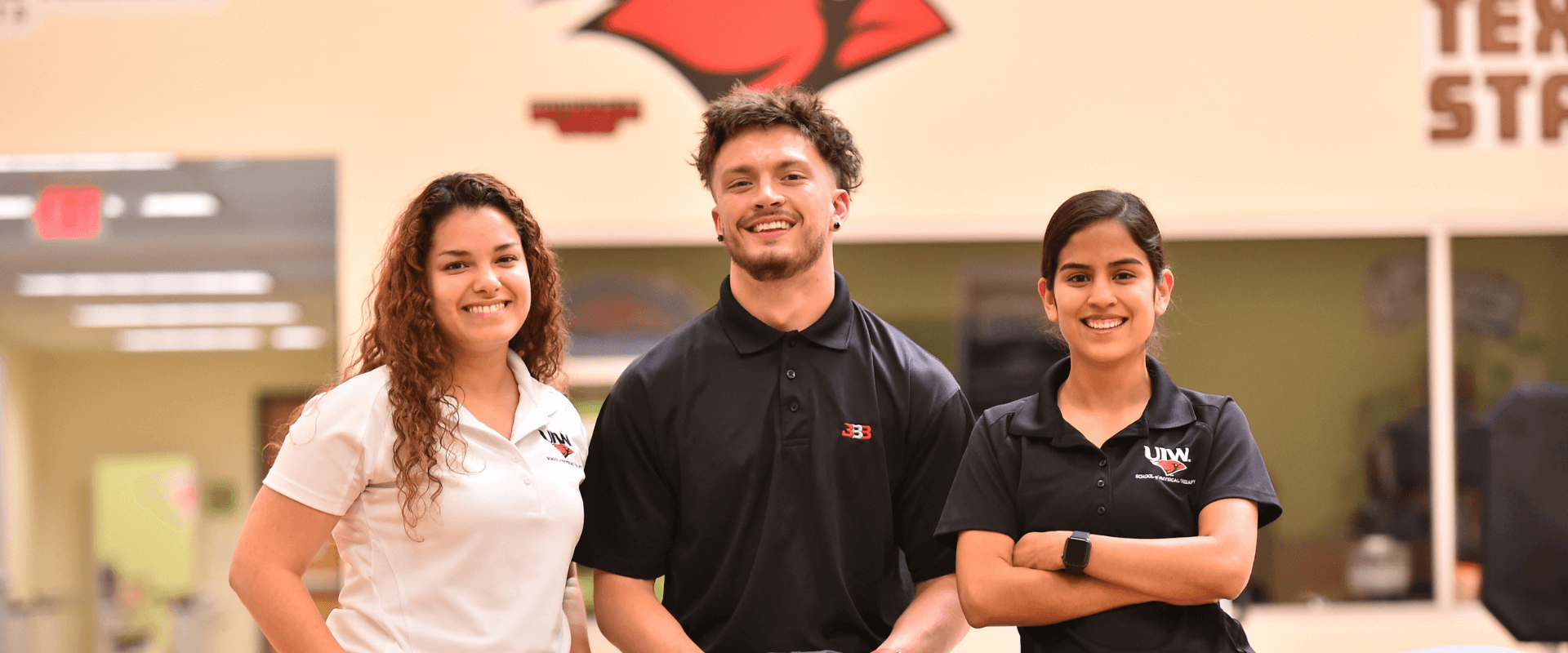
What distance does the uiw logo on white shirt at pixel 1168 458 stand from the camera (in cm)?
151

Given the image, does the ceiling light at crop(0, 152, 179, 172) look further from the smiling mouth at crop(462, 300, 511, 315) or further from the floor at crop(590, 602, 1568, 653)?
the smiling mouth at crop(462, 300, 511, 315)

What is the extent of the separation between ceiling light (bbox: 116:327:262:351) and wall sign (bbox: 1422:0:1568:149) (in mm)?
3732

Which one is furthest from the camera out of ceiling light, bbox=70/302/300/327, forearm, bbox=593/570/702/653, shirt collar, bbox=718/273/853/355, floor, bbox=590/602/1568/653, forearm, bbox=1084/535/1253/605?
ceiling light, bbox=70/302/300/327

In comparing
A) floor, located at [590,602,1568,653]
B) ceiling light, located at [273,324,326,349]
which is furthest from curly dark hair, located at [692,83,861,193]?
ceiling light, located at [273,324,326,349]

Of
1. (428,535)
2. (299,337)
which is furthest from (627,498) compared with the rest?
(299,337)

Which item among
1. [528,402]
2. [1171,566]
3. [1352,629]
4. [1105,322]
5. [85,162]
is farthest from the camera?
[85,162]

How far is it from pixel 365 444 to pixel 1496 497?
2.29 m

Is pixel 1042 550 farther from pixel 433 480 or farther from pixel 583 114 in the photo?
pixel 583 114

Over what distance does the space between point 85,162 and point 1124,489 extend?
321cm

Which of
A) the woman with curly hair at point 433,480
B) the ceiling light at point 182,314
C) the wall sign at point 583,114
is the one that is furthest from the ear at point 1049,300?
the ceiling light at point 182,314

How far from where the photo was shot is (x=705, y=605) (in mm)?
1679

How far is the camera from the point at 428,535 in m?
1.49

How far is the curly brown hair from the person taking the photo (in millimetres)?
1482

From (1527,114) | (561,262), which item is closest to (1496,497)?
(1527,114)
